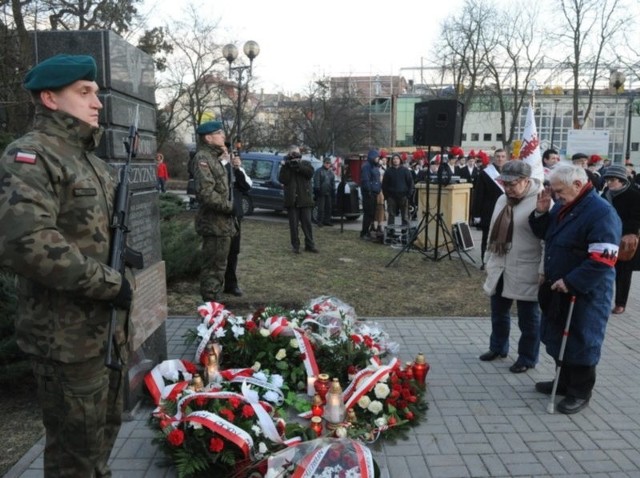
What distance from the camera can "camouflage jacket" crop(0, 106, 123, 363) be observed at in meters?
2.01

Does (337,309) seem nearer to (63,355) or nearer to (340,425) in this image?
(340,425)

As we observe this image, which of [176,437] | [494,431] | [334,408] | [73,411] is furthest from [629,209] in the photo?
[73,411]

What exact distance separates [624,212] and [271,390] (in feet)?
16.1

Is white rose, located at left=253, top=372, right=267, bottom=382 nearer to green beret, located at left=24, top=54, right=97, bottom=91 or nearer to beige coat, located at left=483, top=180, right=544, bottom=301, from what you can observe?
beige coat, located at left=483, top=180, right=544, bottom=301

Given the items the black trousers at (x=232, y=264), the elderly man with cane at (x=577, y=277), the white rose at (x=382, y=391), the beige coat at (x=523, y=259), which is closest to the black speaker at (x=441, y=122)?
the black trousers at (x=232, y=264)

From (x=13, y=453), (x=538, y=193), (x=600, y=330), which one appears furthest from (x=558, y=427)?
(x=13, y=453)

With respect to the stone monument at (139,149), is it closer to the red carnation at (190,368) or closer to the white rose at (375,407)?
the red carnation at (190,368)

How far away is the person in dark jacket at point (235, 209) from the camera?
6668 millimetres

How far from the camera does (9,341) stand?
13.3ft

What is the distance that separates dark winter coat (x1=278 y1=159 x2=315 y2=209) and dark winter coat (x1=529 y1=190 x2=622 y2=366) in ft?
22.2

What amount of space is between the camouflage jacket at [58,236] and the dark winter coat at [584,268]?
3190 millimetres

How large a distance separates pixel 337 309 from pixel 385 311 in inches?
60.1

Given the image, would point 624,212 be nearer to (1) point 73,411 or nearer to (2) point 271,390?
(2) point 271,390

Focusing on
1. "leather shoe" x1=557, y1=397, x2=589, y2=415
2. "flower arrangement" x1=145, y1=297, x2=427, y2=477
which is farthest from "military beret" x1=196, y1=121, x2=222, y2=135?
"leather shoe" x1=557, y1=397, x2=589, y2=415
